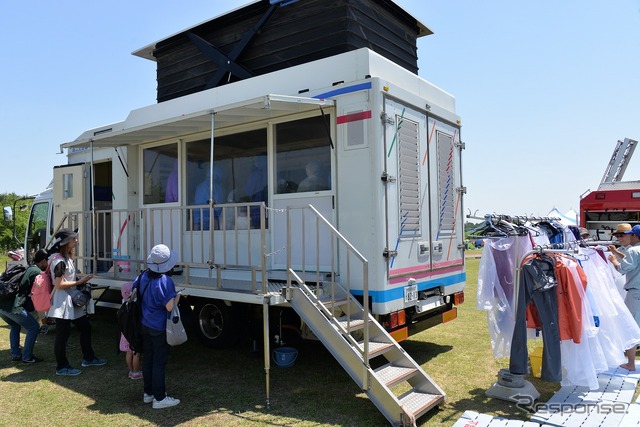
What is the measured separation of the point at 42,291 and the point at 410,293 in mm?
4030

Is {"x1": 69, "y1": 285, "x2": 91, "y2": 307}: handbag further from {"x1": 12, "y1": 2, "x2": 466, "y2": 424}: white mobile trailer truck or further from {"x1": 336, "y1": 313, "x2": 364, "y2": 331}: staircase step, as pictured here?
{"x1": 336, "y1": 313, "x2": 364, "y2": 331}: staircase step

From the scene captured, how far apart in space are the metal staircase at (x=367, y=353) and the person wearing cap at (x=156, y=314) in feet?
3.47

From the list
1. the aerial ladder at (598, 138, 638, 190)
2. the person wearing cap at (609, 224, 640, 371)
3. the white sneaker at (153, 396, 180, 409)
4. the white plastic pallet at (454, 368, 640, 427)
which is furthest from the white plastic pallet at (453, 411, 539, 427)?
the aerial ladder at (598, 138, 638, 190)

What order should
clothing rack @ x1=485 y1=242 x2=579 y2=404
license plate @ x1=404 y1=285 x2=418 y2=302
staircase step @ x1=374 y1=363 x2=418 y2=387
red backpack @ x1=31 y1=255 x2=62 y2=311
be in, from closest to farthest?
staircase step @ x1=374 y1=363 x2=418 y2=387
clothing rack @ x1=485 y1=242 x2=579 y2=404
license plate @ x1=404 y1=285 x2=418 y2=302
red backpack @ x1=31 y1=255 x2=62 y2=311

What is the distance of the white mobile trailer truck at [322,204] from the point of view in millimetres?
4613

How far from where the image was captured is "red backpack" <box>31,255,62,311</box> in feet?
18.6

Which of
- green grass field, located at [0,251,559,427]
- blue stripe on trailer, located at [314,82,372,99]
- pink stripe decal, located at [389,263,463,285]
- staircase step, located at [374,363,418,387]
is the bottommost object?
green grass field, located at [0,251,559,427]

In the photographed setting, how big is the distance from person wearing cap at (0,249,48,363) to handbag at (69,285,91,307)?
0.70 meters

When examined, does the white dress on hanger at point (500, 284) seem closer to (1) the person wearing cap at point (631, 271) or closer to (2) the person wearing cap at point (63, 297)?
(1) the person wearing cap at point (631, 271)

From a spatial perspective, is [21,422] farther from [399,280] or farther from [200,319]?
[399,280]

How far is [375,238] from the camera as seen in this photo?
4.87m

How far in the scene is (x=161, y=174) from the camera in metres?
6.87

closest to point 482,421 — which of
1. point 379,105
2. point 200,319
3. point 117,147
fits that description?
point 379,105

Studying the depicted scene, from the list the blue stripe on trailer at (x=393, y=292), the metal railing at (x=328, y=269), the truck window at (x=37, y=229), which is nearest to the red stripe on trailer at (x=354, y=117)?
the metal railing at (x=328, y=269)
